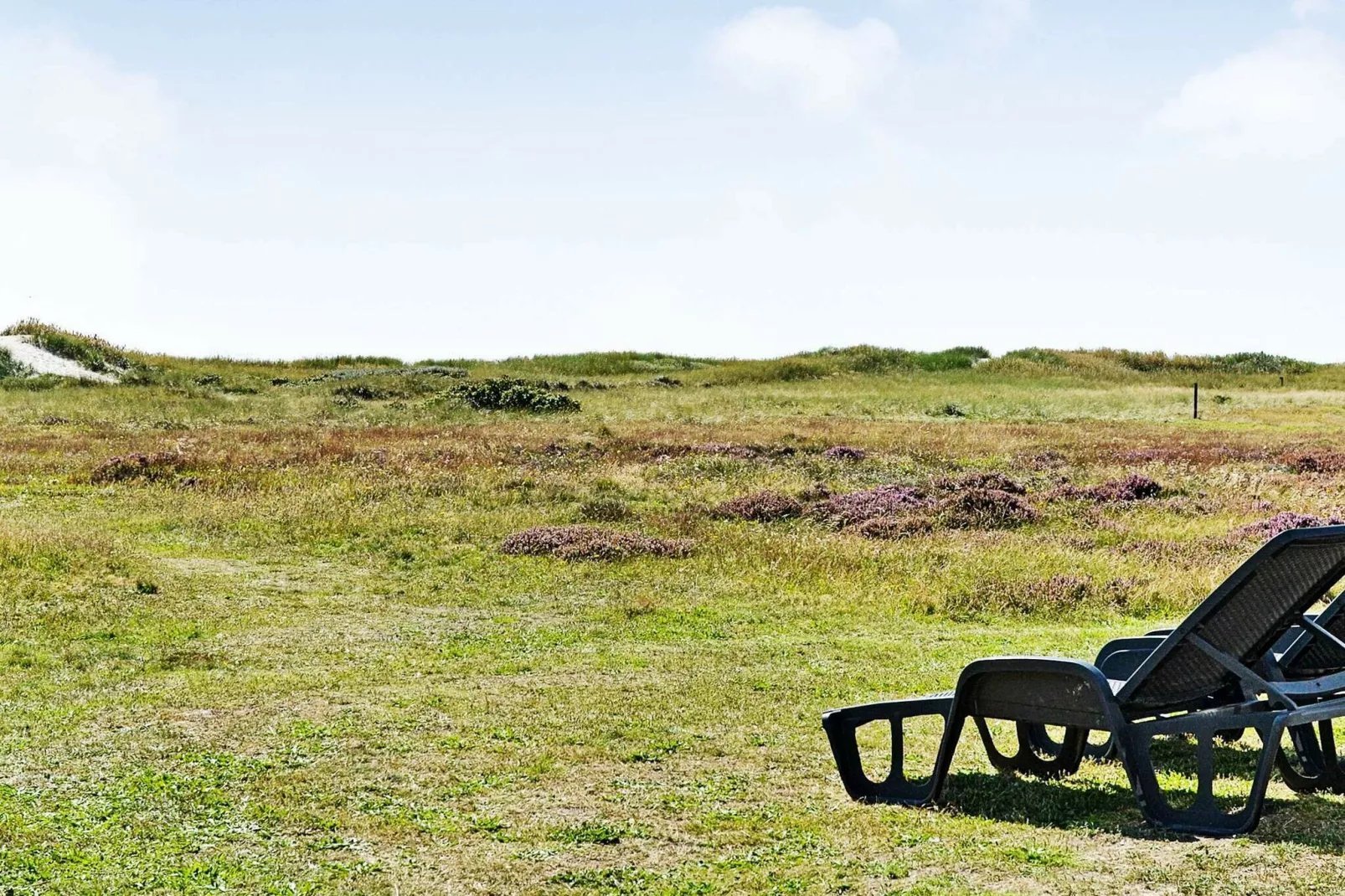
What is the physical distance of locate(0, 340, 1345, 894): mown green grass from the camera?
599 cm

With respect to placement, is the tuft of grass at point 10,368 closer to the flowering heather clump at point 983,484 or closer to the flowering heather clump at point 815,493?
the flowering heather clump at point 815,493

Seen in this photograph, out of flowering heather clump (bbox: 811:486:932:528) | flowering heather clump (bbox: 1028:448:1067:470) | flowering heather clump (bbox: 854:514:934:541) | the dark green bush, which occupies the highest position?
the dark green bush

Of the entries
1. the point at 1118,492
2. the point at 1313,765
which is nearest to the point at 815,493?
the point at 1118,492

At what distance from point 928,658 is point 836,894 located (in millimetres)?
6278

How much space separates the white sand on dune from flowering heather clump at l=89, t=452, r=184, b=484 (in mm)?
30228

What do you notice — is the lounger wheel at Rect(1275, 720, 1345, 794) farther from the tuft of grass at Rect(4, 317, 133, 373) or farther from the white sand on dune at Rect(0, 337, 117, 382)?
the tuft of grass at Rect(4, 317, 133, 373)

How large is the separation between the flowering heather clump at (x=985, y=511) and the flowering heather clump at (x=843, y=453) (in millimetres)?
7724

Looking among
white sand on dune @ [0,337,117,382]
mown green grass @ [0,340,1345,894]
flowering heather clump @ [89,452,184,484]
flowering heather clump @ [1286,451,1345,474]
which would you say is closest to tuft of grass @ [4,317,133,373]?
white sand on dune @ [0,337,117,382]

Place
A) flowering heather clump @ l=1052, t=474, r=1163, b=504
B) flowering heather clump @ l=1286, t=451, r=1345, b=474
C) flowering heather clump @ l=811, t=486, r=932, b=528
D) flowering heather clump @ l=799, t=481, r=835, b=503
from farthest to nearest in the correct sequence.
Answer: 1. flowering heather clump @ l=1286, t=451, r=1345, b=474
2. flowering heather clump @ l=1052, t=474, r=1163, b=504
3. flowering heather clump @ l=799, t=481, r=835, b=503
4. flowering heather clump @ l=811, t=486, r=932, b=528

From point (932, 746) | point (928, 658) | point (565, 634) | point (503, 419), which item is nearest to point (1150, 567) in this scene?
point (928, 658)

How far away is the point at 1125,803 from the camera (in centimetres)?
666

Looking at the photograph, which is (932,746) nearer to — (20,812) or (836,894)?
(836,894)

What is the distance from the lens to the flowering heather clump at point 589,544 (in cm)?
1783

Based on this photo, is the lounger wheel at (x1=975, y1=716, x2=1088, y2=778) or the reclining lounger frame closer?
the reclining lounger frame
